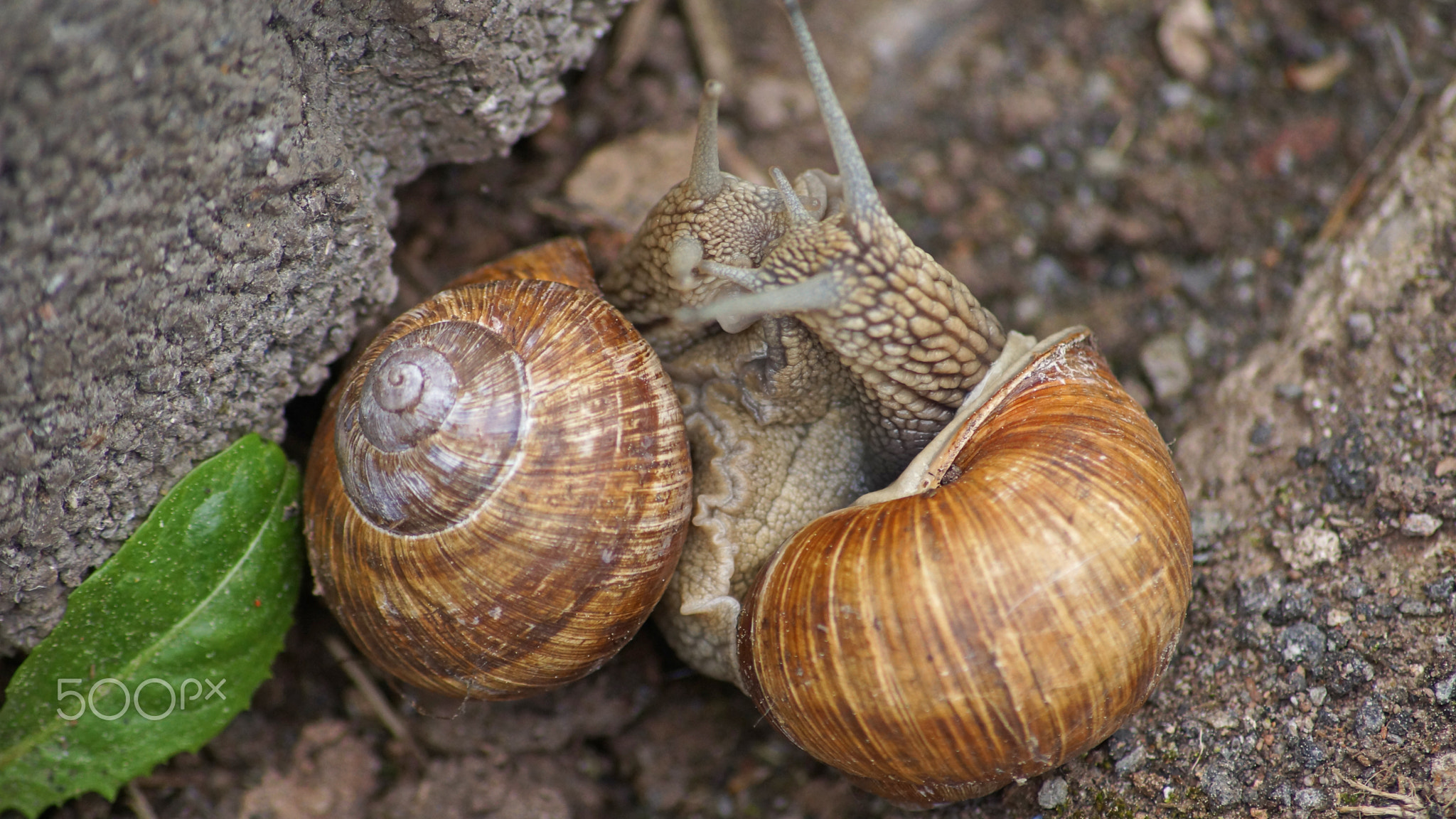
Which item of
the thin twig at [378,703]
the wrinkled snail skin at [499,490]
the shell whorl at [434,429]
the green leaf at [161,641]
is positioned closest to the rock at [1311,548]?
the wrinkled snail skin at [499,490]

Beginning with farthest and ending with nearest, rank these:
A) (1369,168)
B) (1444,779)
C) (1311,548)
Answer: (1369,168), (1311,548), (1444,779)

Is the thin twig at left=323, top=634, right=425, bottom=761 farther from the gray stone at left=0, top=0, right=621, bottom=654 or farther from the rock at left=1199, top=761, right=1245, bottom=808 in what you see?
the rock at left=1199, top=761, right=1245, bottom=808

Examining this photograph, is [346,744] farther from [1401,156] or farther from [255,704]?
[1401,156]

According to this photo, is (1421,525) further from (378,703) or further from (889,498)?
(378,703)

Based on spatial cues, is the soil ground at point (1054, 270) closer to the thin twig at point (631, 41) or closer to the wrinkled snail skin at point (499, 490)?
the thin twig at point (631, 41)

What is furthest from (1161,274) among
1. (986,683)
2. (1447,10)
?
(986,683)

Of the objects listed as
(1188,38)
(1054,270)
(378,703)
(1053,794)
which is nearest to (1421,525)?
(1053,794)

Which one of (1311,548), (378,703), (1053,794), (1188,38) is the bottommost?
(1053,794)

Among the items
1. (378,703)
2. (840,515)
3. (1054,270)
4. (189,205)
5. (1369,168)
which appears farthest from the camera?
(1054,270)
